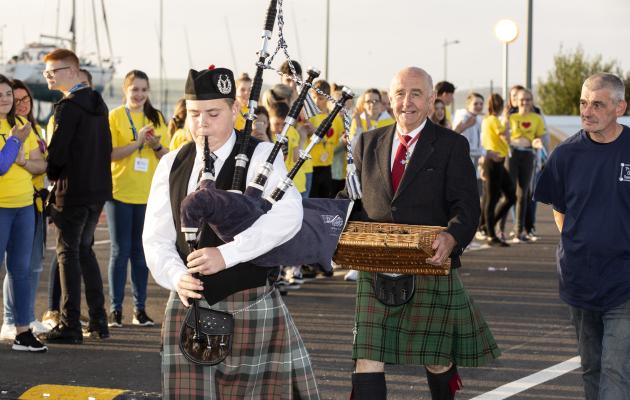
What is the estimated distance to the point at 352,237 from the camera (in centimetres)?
544

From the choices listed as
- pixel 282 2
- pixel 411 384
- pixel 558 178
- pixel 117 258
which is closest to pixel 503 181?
pixel 117 258

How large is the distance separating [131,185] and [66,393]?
3.04m

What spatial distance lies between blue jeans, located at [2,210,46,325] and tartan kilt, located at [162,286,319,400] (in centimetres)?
398

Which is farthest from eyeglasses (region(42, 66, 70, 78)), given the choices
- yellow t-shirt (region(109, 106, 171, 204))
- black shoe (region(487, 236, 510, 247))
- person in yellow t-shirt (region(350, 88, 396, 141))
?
Result: black shoe (region(487, 236, 510, 247))

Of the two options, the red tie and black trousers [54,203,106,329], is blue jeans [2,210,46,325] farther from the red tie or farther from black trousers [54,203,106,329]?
the red tie

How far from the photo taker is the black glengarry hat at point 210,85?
14.3 ft

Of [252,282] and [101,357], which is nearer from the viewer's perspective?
[252,282]

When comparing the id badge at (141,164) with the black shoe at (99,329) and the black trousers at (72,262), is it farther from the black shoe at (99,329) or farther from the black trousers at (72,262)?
the black shoe at (99,329)

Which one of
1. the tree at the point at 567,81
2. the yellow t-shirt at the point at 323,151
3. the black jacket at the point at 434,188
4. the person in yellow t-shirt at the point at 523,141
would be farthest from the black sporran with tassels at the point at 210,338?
the tree at the point at 567,81

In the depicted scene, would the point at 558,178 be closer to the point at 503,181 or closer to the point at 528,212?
the point at 503,181

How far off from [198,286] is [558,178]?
218 centimetres

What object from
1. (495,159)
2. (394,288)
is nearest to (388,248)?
(394,288)

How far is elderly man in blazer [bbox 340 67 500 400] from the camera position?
5711 millimetres

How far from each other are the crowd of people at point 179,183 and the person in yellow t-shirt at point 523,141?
0.02 m
